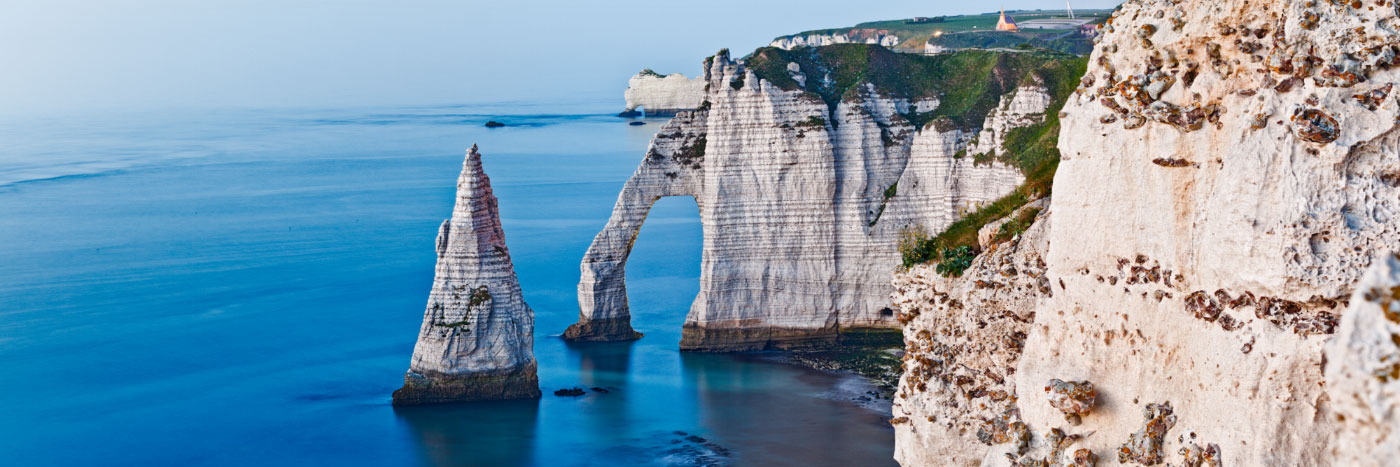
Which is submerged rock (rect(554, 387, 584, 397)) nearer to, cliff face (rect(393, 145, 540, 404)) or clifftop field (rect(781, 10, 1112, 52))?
cliff face (rect(393, 145, 540, 404))

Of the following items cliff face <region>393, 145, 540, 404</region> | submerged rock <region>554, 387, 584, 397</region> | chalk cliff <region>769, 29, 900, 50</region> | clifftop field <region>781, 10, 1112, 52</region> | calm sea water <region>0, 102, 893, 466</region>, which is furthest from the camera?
chalk cliff <region>769, 29, 900, 50</region>

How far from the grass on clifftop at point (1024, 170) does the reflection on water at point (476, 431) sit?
36.4 feet

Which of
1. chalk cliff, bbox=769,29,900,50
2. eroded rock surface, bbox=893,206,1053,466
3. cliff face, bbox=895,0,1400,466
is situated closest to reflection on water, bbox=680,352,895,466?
eroded rock surface, bbox=893,206,1053,466

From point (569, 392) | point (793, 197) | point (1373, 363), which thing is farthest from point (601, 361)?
point (1373, 363)

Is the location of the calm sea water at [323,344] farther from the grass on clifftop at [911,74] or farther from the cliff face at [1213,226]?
the cliff face at [1213,226]

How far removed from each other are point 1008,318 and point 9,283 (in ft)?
188

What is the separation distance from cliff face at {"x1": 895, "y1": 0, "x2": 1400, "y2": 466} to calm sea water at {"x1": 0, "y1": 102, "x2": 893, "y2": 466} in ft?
67.0

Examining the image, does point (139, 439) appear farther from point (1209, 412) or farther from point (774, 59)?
point (1209, 412)

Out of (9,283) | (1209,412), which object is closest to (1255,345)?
(1209,412)

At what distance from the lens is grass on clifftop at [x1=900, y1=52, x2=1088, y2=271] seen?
53.3 feet

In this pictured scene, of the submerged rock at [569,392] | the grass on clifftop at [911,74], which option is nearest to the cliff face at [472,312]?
the submerged rock at [569,392]

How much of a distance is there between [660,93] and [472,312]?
130190mm

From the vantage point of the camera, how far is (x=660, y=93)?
163500 mm

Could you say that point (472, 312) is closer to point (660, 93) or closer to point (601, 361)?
point (601, 361)
